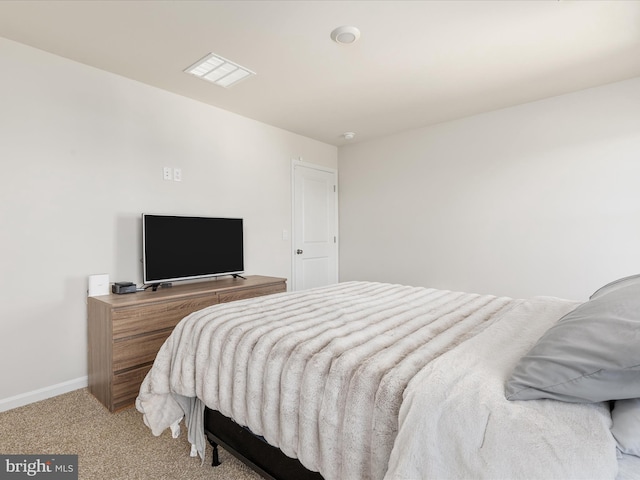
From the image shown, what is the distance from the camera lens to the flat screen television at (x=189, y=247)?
2.85 metres

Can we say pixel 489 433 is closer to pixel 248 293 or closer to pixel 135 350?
pixel 135 350

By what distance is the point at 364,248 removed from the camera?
15.7 ft

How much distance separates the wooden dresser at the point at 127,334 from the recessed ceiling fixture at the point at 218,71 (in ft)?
5.92

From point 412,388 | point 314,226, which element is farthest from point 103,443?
point 314,226

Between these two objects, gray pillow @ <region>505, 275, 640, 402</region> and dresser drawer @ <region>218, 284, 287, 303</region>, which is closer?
gray pillow @ <region>505, 275, 640, 402</region>

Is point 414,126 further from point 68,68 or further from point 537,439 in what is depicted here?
point 537,439

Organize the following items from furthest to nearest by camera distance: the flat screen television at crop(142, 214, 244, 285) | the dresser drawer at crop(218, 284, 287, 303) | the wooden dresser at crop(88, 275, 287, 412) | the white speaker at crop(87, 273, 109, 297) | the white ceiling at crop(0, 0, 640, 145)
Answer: the dresser drawer at crop(218, 284, 287, 303) → the flat screen television at crop(142, 214, 244, 285) → the white speaker at crop(87, 273, 109, 297) → the wooden dresser at crop(88, 275, 287, 412) → the white ceiling at crop(0, 0, 640, 145)

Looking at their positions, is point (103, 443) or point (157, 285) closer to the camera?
point (103, 443)

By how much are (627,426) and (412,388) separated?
0.47 meters

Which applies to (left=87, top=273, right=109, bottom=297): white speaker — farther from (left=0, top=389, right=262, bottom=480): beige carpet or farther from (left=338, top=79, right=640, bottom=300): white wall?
(left=338, top=79, right=640, bottom=300): white wall

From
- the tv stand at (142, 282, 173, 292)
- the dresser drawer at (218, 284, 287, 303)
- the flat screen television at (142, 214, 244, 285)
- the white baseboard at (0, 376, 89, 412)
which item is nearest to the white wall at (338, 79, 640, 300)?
the dresser drawer at (218, 284, 287, 303)

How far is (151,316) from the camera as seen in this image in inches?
97.9

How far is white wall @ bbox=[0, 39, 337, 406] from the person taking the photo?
2346 mm

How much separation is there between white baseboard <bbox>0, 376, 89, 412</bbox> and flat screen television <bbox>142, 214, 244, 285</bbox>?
0.90 m
